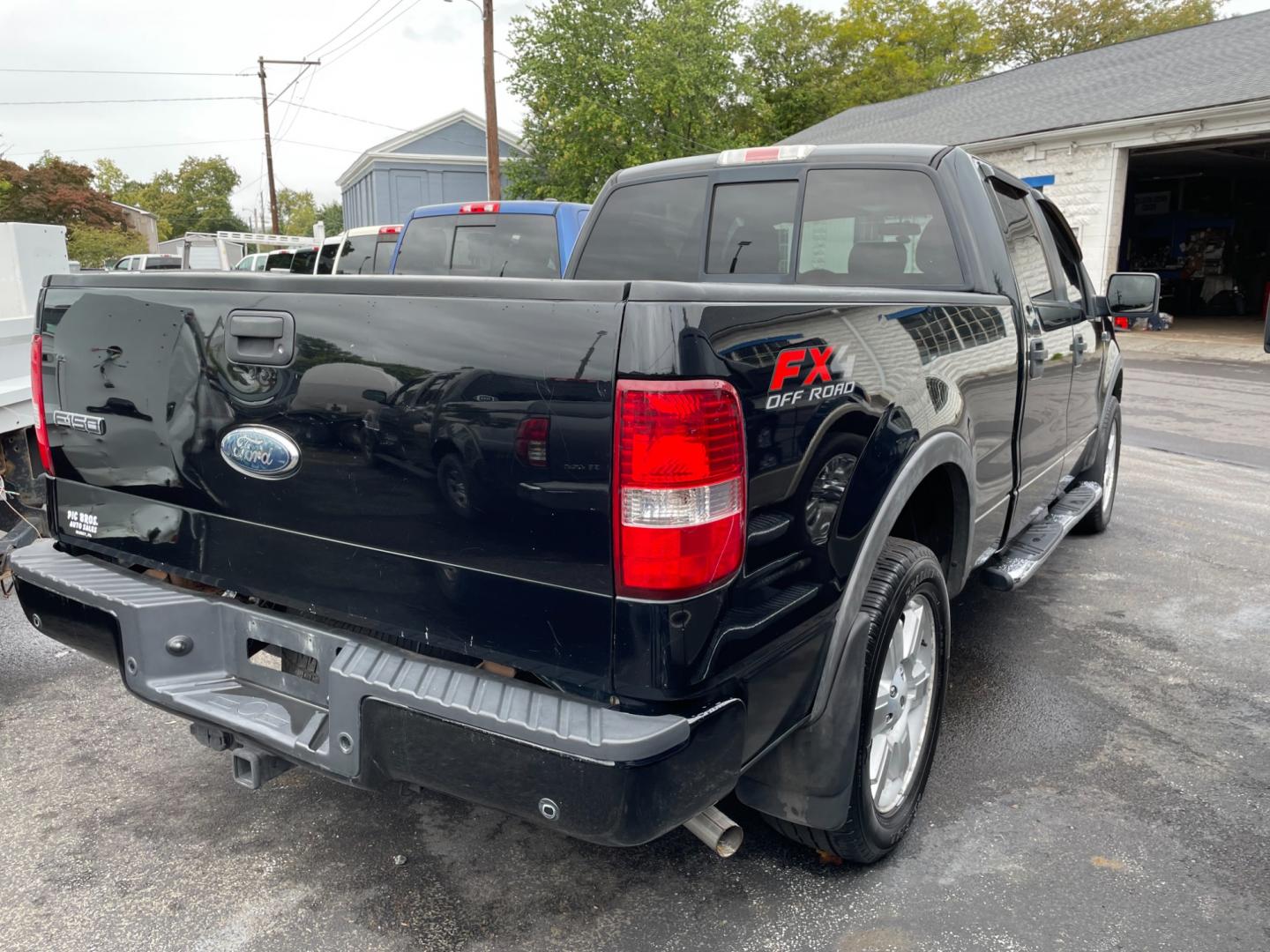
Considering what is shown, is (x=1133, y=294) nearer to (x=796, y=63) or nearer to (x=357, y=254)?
(x=357, y=254)

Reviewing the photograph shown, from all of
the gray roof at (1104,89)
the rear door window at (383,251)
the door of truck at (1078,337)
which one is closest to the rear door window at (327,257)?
the rear door window at (383,251)

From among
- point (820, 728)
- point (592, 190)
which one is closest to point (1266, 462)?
point (820, 728)

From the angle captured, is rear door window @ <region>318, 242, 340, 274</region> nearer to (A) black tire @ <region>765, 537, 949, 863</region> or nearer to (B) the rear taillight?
(A) black tire @ <region>765, 537, 949, 863</region>

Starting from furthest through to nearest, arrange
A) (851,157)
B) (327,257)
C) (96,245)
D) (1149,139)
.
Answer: (96,245) < (1149,139) < (327,257) < (851,157)

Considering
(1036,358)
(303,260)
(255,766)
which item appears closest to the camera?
(255,766)

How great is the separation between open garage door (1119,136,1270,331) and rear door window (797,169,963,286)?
87.0 ft

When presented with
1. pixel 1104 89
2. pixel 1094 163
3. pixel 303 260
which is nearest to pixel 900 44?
pixel 1104 89

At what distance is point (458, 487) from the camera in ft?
→ 6.38

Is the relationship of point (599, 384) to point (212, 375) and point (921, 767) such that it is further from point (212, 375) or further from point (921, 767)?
point (921, 767)

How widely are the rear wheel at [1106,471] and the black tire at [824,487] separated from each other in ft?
12.3

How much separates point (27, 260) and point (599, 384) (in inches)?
178

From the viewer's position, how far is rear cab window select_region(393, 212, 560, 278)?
329 inches

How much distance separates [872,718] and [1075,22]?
5066cm

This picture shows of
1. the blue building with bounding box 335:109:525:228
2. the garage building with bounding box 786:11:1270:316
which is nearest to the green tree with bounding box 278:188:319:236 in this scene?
the blue building with bounding box 335:109:525:228
